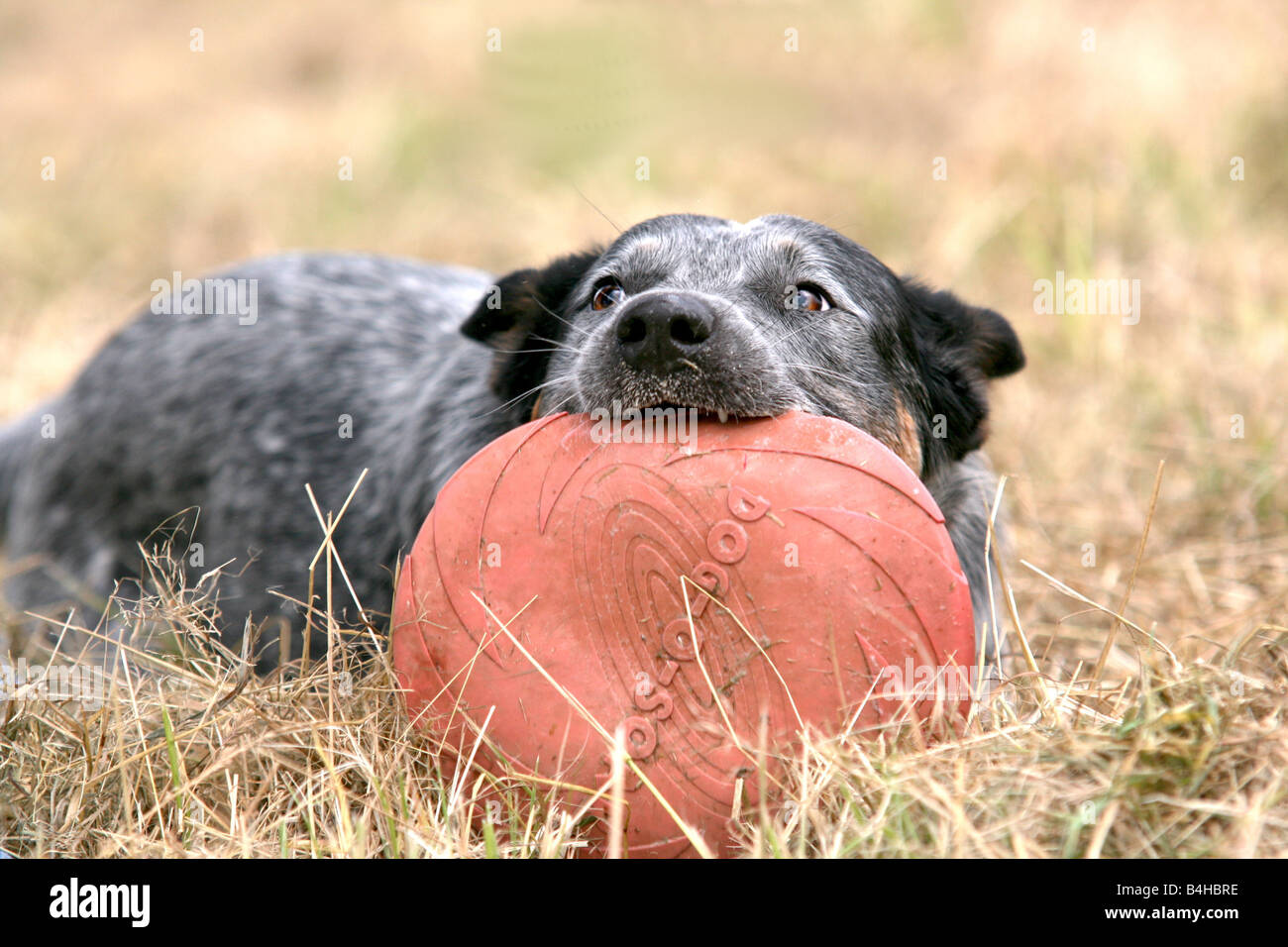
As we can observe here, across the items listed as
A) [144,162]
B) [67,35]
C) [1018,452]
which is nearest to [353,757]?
[1018,452]

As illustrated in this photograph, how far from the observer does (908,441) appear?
360cm

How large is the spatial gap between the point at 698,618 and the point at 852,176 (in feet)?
24.1

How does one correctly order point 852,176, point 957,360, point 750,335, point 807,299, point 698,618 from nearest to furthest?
point 698,618 → point 750,335 → point 807,299 → point 957,360 → point 852,176

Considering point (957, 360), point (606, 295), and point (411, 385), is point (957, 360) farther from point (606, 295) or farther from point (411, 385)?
point (411, 385)

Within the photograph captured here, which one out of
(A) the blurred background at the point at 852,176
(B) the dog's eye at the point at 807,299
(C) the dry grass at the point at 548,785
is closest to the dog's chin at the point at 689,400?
(B) the dog's eye at the point at 807,299

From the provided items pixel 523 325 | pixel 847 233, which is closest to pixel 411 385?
pixel 523 325

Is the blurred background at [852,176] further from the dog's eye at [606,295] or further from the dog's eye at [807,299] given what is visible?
the dog's eye at [606,295]

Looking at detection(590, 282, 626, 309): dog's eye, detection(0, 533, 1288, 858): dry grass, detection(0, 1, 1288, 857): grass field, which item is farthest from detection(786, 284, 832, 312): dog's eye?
detection(0, 533, 1288, 858): dry grass

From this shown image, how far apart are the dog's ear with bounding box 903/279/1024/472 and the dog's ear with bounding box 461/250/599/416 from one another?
1.04m

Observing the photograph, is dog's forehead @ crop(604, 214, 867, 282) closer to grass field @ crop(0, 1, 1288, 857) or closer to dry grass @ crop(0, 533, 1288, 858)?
grass field @ crop(0, 1, 1288, 857)

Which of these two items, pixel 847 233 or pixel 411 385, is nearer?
pixel 411 385

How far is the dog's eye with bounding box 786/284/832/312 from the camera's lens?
3545 mm

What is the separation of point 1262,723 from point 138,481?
384 cm
